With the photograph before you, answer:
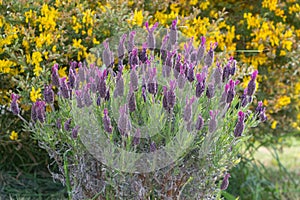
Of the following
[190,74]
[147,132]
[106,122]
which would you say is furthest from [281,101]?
[106,122]

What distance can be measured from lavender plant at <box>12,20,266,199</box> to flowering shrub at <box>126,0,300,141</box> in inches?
45.5

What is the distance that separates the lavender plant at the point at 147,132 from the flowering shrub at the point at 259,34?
1156 millimetres

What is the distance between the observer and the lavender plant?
2229mm

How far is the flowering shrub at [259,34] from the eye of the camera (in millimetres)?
3666

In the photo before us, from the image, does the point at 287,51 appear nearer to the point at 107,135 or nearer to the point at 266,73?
the point at 266,73

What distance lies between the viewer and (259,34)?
12.3 ft

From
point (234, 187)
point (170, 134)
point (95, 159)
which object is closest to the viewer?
point (170, 134)

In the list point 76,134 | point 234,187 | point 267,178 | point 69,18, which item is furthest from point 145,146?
point 267,178

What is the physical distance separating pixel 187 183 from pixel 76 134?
570 millimetres

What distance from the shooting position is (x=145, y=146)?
2.36 metres

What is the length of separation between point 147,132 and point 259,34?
176 cm

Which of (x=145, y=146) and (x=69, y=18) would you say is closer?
(x=145, y=146)

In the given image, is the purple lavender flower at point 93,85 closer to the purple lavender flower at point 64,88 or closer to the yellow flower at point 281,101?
the purple lavender flower at point 64,88

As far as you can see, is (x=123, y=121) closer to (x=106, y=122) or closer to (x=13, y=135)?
(x=106, y=122)
